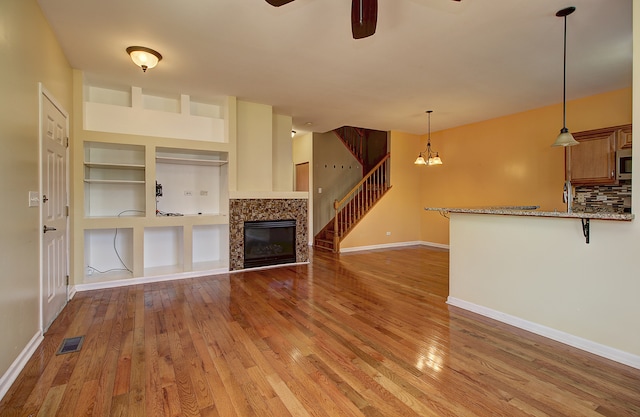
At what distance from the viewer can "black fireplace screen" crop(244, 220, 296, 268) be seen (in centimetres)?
525

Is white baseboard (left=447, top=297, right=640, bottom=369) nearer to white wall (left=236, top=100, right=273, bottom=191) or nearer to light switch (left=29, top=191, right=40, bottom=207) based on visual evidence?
white wall (left=236, top=100, right=273, bottom=191)

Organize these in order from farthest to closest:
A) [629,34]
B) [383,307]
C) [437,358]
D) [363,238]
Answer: [363,238], [383,307], [629,34], [437,358]

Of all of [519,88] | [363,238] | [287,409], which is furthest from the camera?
[363,238]

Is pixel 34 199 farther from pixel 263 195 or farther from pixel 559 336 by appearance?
pixel 559 336

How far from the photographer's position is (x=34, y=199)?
99.6 inches

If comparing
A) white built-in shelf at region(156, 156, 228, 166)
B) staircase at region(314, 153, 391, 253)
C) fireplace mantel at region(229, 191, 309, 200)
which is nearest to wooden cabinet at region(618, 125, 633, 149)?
staircase at region(314, 153, 391, 253)

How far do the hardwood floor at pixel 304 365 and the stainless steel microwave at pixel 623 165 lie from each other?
3.19 metres

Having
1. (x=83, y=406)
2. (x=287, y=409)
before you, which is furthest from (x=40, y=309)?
(x=287, y=409)

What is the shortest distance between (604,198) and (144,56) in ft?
21.4

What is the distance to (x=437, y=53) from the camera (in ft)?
11.6

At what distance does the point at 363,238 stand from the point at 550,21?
5125mm

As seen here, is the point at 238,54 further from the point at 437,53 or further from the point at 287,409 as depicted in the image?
the point at 287,409

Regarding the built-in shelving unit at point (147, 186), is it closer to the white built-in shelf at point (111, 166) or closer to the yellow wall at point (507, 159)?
the white built-in shelf at point (111, 166)

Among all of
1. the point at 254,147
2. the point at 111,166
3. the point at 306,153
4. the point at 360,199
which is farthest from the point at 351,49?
the point at 306,153
